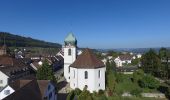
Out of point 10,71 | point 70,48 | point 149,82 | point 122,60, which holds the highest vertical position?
point 70,48

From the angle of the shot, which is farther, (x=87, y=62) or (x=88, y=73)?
(x=87, y=62)

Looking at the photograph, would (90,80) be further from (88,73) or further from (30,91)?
(30,91)

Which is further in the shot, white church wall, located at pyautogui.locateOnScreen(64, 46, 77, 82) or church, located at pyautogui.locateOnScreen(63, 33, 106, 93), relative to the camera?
white church wall, located at pyautogui.locateOnScreen(64, 46, 77, 82)

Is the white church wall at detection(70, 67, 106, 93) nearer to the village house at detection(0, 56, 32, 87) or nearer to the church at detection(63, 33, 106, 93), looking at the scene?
the church at detection(63, 33, 106, 93)

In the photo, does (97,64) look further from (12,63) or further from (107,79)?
(12,63)

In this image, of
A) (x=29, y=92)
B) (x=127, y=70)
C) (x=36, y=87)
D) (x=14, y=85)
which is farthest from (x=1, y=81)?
(x=127, y=70)

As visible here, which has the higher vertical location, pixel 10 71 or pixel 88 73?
pixel 10 71

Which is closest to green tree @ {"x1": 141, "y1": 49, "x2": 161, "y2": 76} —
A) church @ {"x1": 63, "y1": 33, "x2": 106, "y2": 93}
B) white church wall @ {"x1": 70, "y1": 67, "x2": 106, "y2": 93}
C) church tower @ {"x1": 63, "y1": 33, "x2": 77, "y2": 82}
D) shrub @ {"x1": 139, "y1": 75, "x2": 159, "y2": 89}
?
shrub @ {"x1": 139, "y1": 75, "x2": 159, "y2": 89}

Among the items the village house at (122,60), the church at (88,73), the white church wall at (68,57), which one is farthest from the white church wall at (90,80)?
the village house at (122,60)

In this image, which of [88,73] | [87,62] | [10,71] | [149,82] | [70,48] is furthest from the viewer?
[70,48]

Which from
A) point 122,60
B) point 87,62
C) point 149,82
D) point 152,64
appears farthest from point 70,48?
point 122,60

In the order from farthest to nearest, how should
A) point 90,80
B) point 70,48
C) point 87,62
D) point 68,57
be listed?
1. point 68,57
2. point 70,48
3. point 87,62
4. point 90,80
